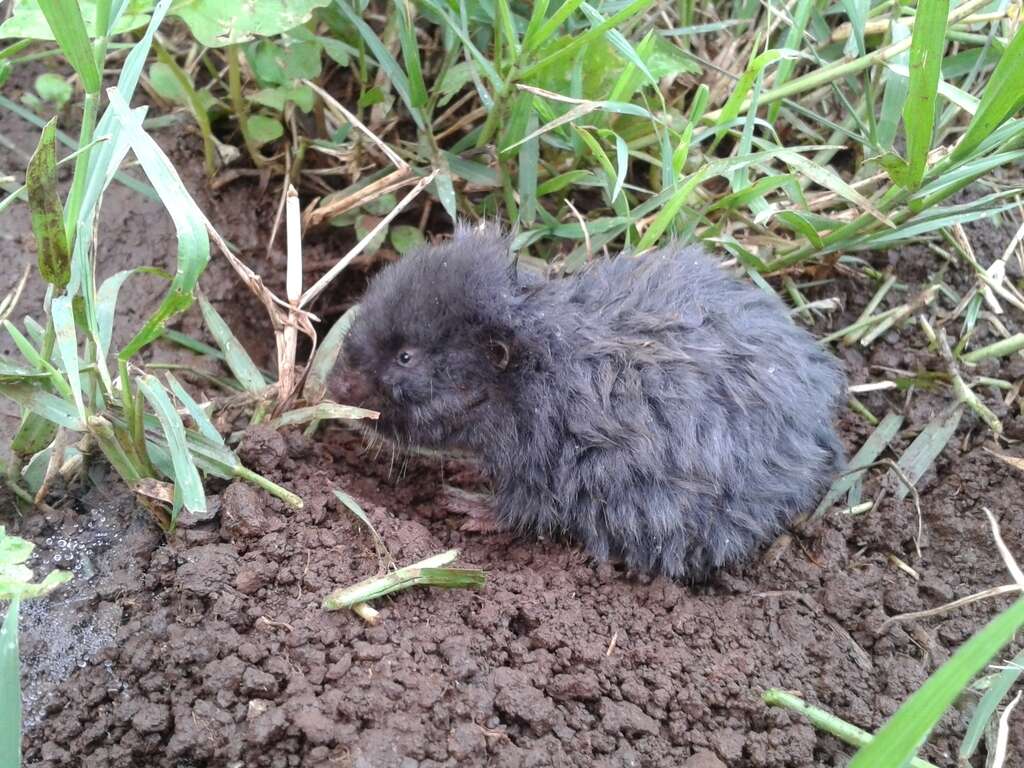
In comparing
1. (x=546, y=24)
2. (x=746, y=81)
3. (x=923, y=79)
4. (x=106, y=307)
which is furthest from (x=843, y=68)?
(x=106, y=307)

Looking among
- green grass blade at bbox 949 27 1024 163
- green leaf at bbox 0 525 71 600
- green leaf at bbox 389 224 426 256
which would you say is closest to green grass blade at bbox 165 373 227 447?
green leaf at bbox 0 525 71 600

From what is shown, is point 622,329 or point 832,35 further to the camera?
point 832,35

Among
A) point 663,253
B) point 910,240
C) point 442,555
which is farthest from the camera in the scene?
point 910,240

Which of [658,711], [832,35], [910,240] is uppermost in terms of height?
[832,35]

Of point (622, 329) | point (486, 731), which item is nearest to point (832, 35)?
point (622, 329)

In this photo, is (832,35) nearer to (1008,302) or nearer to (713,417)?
(1008,302)

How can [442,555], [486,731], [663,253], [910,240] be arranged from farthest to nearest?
[910,240]
[663,253]
[442,555]
[486,731]
